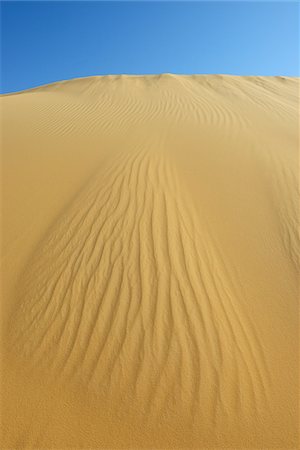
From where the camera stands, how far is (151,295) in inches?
114

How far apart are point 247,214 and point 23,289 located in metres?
3.28

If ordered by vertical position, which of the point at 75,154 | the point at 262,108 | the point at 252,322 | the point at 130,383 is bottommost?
the point at 130,383

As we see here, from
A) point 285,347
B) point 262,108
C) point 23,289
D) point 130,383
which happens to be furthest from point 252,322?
point 262,108

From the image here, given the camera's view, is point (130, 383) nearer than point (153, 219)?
Yes

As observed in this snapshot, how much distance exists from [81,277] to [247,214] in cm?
261

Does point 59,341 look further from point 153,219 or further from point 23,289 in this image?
point 153,219

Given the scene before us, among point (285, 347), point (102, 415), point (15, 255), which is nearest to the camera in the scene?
point (102, 415)

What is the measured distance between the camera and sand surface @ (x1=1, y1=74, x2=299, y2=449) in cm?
215

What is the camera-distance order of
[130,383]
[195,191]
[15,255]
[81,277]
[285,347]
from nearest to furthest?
[130,383] → [285,347] → [81,277] → [15,255] → [195,191]

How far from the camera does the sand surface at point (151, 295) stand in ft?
7.06

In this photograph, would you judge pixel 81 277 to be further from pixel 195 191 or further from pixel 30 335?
pixel 195 191

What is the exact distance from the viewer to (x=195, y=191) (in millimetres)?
4422

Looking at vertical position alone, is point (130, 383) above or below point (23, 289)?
below

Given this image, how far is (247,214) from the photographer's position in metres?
4.09
